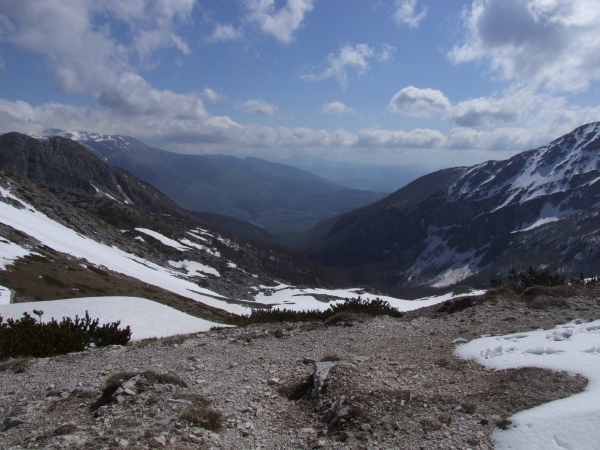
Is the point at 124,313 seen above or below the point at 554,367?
below

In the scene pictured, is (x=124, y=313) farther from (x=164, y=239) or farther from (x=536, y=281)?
(x=164, y=239)

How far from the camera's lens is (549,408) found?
7758 mm

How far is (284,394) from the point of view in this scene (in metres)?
10.4

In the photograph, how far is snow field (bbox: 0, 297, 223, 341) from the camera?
24766 millimetres

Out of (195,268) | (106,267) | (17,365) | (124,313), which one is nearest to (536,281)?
(17,365)

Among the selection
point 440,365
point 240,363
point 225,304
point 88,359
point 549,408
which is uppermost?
point 549,408

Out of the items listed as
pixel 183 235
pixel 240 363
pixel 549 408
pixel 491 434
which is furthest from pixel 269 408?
pixel 183 235

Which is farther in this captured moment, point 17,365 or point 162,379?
point 17,365

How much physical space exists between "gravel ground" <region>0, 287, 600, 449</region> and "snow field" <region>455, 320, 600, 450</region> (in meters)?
0.36

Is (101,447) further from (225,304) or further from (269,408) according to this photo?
(225,304)

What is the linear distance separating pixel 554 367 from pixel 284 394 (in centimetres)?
693

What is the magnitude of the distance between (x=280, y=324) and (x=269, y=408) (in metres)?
9.41

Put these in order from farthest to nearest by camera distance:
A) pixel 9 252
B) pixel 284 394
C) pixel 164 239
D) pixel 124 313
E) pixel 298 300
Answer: pixel 164 239
pixel 298 300
pixel 9 252
pixel 124 313
pixel 284 394

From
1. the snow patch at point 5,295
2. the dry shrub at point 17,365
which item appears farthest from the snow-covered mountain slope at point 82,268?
the dry shrub at point 17,365
